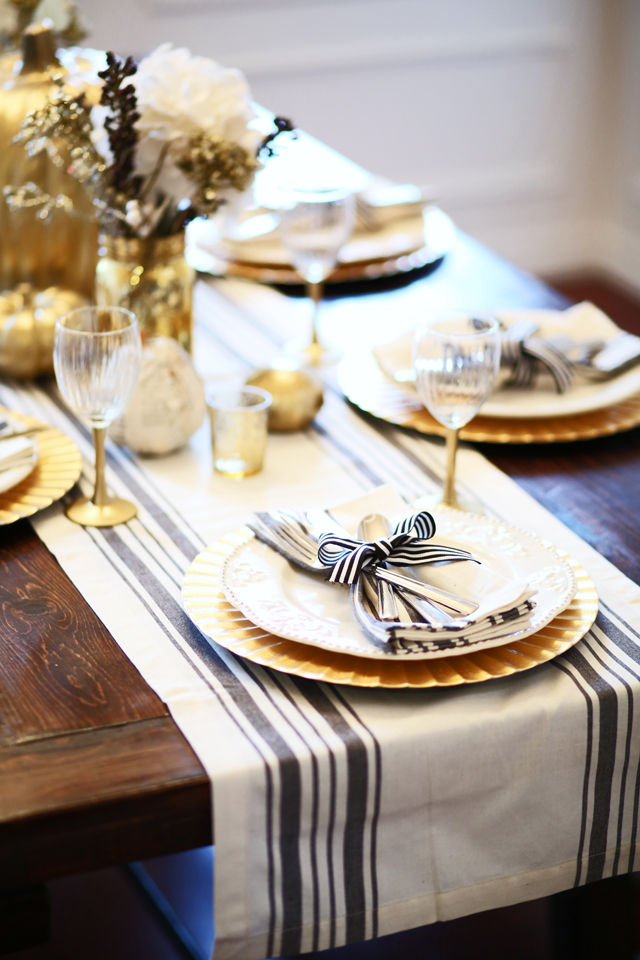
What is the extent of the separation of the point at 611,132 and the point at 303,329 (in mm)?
3266

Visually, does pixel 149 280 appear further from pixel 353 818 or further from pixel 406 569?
pixel 353 818

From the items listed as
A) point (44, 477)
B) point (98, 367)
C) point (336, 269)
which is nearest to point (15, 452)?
point (44, 477)

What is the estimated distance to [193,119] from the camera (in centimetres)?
109

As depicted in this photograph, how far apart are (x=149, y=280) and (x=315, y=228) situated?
0.92 ft

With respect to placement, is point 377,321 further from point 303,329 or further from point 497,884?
point 497,884

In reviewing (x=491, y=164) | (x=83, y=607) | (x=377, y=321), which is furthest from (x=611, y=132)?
(x=83, y=607)

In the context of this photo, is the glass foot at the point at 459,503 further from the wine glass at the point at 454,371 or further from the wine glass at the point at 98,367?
the wine glass at the point at 98,367

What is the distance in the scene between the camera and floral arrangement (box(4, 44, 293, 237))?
1082 mm

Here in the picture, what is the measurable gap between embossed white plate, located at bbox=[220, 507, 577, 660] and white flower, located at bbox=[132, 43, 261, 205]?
0.46 metres

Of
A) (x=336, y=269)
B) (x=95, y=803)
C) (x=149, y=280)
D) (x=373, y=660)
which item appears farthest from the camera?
(x=336, y=269)

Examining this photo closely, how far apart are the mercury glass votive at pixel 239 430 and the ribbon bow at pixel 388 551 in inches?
10.7

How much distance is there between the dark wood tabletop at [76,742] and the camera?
0.67m

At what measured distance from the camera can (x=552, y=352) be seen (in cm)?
124

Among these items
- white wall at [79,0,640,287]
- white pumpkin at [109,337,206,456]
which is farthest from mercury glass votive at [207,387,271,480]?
white wall at [79,0,640,287]
